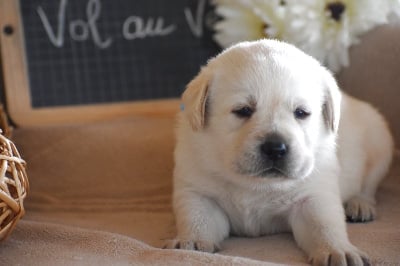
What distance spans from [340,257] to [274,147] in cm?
29

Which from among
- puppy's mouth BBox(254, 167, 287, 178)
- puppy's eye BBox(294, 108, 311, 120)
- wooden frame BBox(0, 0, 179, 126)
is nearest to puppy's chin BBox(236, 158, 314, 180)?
puppy's mouth BBox(254, 167, 287, 178)

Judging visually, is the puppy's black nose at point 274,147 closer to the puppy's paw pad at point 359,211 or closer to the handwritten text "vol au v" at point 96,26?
the puppy's paw pad at point 359,211

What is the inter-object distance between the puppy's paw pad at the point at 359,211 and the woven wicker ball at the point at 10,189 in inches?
36.4

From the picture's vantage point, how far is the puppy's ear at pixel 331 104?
163 centimetres

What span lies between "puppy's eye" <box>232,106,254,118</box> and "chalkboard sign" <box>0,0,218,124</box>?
0.95 m

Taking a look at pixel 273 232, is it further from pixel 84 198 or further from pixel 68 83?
pixel 68 83

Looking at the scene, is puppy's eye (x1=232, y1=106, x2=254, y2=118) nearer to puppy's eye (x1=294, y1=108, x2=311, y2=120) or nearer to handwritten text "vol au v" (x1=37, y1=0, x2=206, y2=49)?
puppy's eye (x1=294, y1=108, x2=311, y2=120)

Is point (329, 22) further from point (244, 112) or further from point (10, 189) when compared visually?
point (10, 189)

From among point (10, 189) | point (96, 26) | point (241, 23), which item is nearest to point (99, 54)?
point (96, 26)

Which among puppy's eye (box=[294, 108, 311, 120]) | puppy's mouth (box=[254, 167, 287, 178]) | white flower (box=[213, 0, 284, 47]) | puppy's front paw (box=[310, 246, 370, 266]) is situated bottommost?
puppy's front paw (box=[310, 246, 370, 266])

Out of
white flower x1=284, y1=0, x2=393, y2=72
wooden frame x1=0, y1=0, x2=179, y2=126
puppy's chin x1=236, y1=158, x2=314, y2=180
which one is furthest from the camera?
wooden frame x1=0, y1=0, x2=179, y2=126

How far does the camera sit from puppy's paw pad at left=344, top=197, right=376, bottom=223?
1.76 meters

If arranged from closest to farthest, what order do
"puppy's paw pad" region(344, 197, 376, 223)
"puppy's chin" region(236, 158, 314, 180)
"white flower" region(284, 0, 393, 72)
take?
"puppy's chin" region(236, 158, 314, 180) < "puppy's paw pad" region(344, 197, 376, 223) < "white flower" region(284, 0, 393, 72)

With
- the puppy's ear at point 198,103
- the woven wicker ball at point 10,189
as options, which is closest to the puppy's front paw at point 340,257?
the puppy's ear at point 198,103
